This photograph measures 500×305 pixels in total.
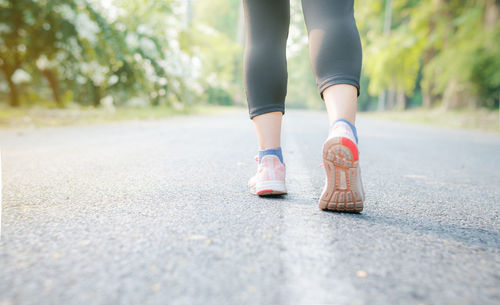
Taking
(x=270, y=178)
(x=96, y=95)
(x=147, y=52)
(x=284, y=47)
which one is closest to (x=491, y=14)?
(x=147, y=52)

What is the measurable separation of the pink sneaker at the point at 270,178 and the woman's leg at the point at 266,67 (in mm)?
75

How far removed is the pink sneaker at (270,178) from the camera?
175 centimetres

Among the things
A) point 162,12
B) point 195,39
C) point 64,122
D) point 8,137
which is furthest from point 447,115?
point 8,137

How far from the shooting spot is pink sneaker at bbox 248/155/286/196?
1.75 metres

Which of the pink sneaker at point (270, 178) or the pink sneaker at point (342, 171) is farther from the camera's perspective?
the pink sneaker at point (270, 178)

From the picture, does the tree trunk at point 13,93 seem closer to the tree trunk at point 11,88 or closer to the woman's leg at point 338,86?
the tree trunk at point 11,88

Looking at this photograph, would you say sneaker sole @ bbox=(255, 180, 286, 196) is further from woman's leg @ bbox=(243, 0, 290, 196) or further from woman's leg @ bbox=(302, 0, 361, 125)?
woman's leg @ bbox=(302, 0, 361, 125)

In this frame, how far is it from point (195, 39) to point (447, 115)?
883 cm

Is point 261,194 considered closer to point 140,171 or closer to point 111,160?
point 140,171

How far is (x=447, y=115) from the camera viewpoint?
1316 cm

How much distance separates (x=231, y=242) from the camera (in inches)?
45.4

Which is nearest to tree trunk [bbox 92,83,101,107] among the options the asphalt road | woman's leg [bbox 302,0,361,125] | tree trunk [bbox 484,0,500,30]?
the asphalt road

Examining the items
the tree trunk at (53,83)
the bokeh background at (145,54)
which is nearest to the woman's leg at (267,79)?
the bokeh background at (145,54)

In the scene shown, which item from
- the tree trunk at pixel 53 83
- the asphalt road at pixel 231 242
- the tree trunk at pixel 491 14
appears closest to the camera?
the asphalt road at pixel 231 242
